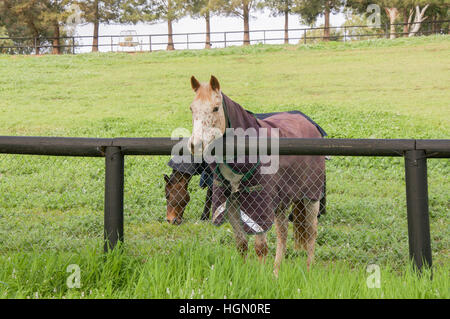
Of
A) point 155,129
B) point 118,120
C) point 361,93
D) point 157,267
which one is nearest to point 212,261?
point 157,267

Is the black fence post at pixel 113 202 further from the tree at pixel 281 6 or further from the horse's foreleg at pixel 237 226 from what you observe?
the tree at pixel 281 6

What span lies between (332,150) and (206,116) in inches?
38.7

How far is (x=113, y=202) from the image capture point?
12.8 ft

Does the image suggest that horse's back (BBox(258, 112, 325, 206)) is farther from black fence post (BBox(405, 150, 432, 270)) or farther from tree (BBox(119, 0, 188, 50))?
tree (BBox(119, 0, 188, 50))

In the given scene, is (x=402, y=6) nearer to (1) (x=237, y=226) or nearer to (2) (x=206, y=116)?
(1) (x=237, y=226)

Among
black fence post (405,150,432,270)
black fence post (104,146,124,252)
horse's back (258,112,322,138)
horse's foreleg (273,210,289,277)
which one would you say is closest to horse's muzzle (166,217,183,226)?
horse's foreleg (273,210,289,277)

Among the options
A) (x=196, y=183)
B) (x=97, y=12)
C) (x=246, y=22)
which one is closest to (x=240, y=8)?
(x=246, y=22)

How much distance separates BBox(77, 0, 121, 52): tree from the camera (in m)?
37.8

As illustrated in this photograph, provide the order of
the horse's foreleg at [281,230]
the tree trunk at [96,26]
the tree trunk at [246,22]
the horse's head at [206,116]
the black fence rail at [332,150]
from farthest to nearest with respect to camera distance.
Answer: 1. the tree trunk at [246,22]
2. the tree trunk at [96,26]
3. the horse's foreleg at [281,230]
4. the black fence rail at [332,150]
5. the horse's head at [206,116]

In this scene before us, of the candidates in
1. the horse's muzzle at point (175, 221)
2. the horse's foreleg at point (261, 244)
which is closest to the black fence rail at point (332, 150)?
the horse's foreleg at point (261, 244)

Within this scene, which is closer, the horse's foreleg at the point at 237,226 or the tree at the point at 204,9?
the horse's foreleg at the point at 237,226

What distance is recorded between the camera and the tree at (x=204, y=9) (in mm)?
39094

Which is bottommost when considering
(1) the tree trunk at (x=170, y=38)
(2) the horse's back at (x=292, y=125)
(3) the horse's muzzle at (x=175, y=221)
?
(3) the horse's muzzle at (x=175, y=221)
